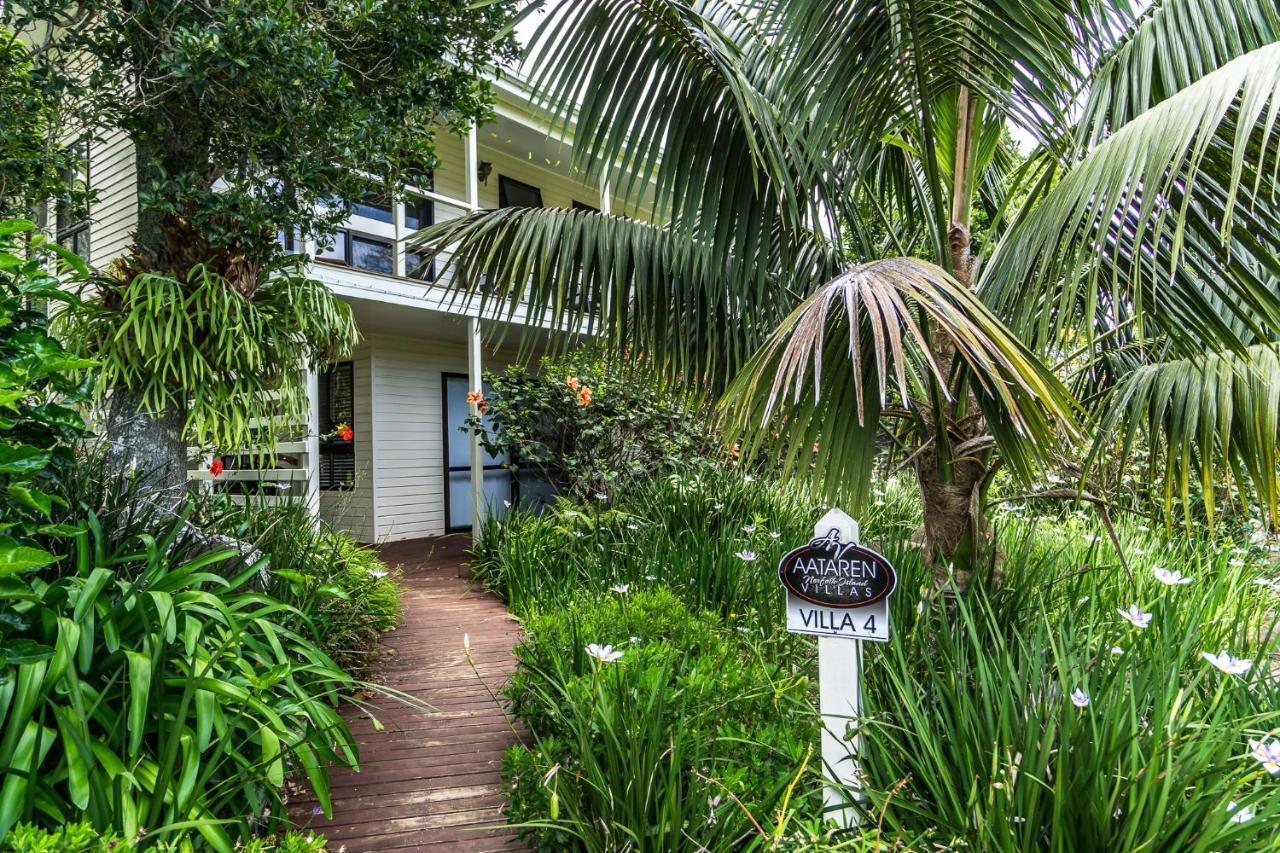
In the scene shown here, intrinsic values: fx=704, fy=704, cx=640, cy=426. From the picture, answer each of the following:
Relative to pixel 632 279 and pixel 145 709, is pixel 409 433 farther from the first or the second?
pixel 145 709

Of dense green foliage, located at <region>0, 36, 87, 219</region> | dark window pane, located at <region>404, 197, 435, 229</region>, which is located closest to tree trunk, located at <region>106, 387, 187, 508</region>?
dense green foliage, located at <region>0, 36, 87, 219</region>

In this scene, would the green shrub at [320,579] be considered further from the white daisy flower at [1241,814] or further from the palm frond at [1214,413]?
the palm frond at [1214,413]

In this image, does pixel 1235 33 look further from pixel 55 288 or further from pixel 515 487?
pixel 515 487

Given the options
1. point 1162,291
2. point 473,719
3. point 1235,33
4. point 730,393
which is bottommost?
point 473,719

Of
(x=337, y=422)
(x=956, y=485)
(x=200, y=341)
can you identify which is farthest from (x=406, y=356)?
(x=956, y=485)

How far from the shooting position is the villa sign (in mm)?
2162

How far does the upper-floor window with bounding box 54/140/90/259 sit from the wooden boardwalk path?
3458 mm

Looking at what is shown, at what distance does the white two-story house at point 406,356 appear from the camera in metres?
7.48

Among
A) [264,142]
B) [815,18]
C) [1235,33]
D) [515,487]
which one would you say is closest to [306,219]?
[264,142]

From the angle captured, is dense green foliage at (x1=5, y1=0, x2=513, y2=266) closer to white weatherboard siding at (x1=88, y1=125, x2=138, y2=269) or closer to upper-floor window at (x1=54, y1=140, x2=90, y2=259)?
upper-floor window at (x1=54, y1=140, x2=90, y2=259)

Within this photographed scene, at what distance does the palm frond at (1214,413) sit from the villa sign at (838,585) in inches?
38.4

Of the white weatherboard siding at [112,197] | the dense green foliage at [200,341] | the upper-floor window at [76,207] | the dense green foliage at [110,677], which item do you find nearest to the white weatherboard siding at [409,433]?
the white weatherboard siding at [112,197]

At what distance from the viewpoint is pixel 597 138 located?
2.89 meters

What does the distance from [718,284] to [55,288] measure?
7.95 feet
